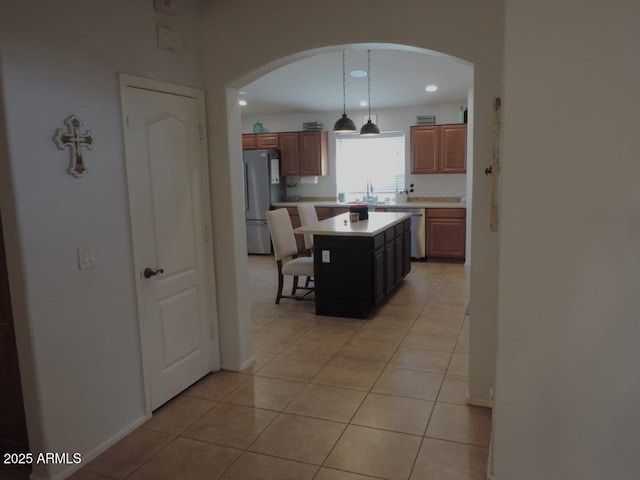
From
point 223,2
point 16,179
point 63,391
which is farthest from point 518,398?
point 223,2

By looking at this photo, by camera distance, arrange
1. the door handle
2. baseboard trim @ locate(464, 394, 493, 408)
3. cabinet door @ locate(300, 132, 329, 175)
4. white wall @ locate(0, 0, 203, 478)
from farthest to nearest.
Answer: cabinet door @ locate(300, 132, 329, 175), baseboard trim @ locate(464, 394, 493, 408), the door handle, white wall @ locate(0, 0, 203, 478)

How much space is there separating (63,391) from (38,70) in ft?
5.05

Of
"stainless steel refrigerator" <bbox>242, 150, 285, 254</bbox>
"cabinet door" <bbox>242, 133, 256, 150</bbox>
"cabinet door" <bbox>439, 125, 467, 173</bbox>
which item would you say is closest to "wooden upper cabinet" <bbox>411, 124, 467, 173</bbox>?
"cabinet door" <bbox>439, 125, 467, 173</bbox>

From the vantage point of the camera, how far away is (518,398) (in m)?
2.05

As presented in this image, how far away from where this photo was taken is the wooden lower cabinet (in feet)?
23.9

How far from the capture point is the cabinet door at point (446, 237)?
729cm

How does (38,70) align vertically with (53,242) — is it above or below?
above

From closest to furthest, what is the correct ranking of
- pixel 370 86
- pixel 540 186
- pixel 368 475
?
1. pixel 540 186
2. pixel 368 475
3. pixel 370 86

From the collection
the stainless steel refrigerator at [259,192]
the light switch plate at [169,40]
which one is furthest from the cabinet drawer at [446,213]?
the light switch plate at [169,40]

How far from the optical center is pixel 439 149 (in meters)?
7.59

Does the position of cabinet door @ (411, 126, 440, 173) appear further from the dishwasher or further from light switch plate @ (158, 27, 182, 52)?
light switch plate @ (158, 27, 182, 52)

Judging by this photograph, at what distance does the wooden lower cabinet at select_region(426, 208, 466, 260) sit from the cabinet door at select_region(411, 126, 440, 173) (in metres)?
0.77

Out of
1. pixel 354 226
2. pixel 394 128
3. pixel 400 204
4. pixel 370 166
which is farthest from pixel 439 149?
pixel 354 226

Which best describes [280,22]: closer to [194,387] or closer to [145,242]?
[145,242]
